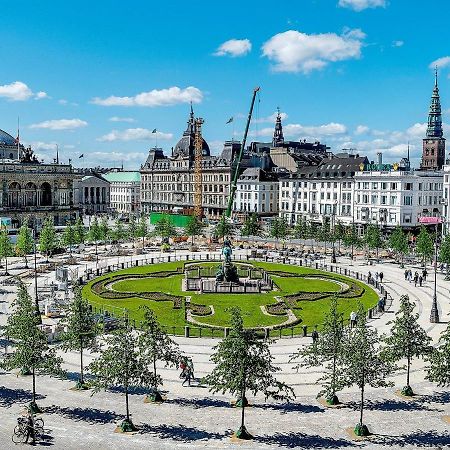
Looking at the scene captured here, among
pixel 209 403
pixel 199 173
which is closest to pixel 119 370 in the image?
pixel 209 403

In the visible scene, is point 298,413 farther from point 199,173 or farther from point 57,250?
point 199,173

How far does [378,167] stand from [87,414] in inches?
3937

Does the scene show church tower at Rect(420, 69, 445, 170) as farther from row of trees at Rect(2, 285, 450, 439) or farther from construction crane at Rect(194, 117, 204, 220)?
row of trees at Rect(2, 285, 450, 439)

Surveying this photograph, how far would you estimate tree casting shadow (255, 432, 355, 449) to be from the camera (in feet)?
87.6

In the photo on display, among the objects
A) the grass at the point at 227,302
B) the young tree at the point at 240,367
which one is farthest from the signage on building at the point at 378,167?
the young tree at the point at 240,367

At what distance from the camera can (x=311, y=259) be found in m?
89.1

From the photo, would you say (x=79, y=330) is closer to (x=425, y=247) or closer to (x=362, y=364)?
(x=362, y=364)

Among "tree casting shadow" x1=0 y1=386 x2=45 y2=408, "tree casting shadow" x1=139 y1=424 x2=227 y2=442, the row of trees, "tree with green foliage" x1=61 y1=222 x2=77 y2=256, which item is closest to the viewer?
"tree casting shadow" x1=139 y1=424 x2=227 y2=442

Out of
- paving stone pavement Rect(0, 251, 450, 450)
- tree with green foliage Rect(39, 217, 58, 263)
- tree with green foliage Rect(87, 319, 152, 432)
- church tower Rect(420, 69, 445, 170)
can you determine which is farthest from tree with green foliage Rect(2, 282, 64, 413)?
church tower Rect(420, 69, 445, 170)

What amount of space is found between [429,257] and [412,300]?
26749 mm

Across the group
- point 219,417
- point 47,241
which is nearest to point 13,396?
point 219,417

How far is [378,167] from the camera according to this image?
4717 inches

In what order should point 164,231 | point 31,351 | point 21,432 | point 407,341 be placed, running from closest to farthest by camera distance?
1. point 21,432
2. point 31,351
3. point 407,341
4. point 164,231

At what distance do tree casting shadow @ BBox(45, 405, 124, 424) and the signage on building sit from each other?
96383 millimetres
